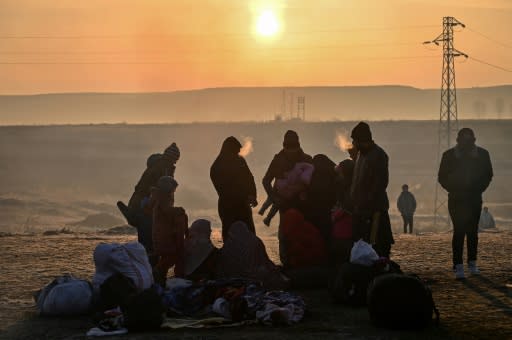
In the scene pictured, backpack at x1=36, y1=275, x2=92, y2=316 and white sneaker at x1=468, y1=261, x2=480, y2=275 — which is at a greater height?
white sneaker at x1=468, y1=261, x2=480, y2=275

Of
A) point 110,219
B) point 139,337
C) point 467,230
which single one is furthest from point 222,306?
point 110,219

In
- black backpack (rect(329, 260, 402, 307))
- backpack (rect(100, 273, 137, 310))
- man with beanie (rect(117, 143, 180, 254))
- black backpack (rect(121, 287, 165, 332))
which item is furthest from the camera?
man with beanie (rect(117, 143, 180, 254))

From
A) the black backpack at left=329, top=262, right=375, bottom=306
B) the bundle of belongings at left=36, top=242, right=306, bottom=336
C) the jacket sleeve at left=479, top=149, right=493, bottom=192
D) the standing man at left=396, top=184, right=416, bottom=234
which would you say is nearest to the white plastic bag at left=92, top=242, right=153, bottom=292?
the bundle of belongings at left=36, top=242, right=306, bottom=336

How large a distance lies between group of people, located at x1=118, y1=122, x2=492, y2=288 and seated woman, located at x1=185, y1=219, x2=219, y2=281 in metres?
0.01

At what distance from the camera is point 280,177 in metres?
14.8

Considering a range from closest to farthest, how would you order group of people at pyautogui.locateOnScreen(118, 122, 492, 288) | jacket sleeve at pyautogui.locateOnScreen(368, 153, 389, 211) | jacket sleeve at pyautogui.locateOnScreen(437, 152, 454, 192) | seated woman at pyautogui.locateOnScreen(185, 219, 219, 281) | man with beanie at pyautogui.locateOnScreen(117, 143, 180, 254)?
1. jacket sleeve at pyautogui.locateOnScreen(368, 153, 389, 211)
2. group of people at pyautogui.locateOnScreen(118, 122, 492, 288)
3. seated woman at pyautogui.locateOnScreen(185, 219, 219, 281)
4. man with beanie at pyautogui.locateOnScreen(117, 143, 180, 254)
5. jacket sleeve at pyautogui.locateOnScreen(437, 152, 454, 192)

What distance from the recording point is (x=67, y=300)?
12.2 metres

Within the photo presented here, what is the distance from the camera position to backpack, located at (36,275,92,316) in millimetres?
12219

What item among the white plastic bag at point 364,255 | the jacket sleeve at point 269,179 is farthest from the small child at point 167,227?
the white plastic bag at point 364,255

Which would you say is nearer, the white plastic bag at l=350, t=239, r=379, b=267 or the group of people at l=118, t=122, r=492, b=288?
the white plastic bag at l=350, t=239, r=379, b=267

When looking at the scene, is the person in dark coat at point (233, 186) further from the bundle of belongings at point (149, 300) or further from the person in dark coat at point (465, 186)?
the person in dark coat at point (465, 186)

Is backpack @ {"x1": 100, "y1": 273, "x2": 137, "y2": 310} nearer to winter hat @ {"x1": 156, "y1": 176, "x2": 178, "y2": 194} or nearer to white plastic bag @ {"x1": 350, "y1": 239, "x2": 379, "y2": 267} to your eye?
winter hat @ {"x1": 156, "y1": 176, "x2": 178, "y2": 194}

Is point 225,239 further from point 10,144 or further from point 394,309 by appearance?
point 10,144

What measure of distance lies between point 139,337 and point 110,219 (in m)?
42.4
